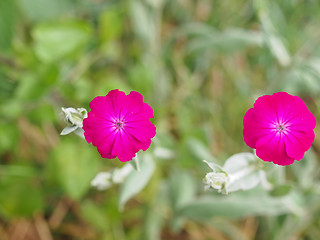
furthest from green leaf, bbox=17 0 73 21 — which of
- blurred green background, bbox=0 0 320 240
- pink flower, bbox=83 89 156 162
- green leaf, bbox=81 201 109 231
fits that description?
pink flower, bbox=83 89 156 162

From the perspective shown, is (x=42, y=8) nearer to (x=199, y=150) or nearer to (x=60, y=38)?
(x=60, y=38)

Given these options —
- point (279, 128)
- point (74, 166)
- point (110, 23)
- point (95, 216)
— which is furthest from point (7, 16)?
point (279, 128)

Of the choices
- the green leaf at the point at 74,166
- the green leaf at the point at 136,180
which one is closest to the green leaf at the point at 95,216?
the green leaf at the point at 74,166

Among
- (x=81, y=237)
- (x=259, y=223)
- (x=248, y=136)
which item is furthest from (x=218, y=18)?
(x=248, y=136)

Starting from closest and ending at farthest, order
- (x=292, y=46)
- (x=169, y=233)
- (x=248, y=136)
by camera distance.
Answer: (x=248, y=136) → (x=292, y=46) → (x=169, y=233)

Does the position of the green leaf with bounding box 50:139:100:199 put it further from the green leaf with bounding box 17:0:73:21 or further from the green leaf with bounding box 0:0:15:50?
the green leaf with bounding box 17:0:73:21

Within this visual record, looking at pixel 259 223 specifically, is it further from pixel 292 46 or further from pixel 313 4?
pixel 313 4
